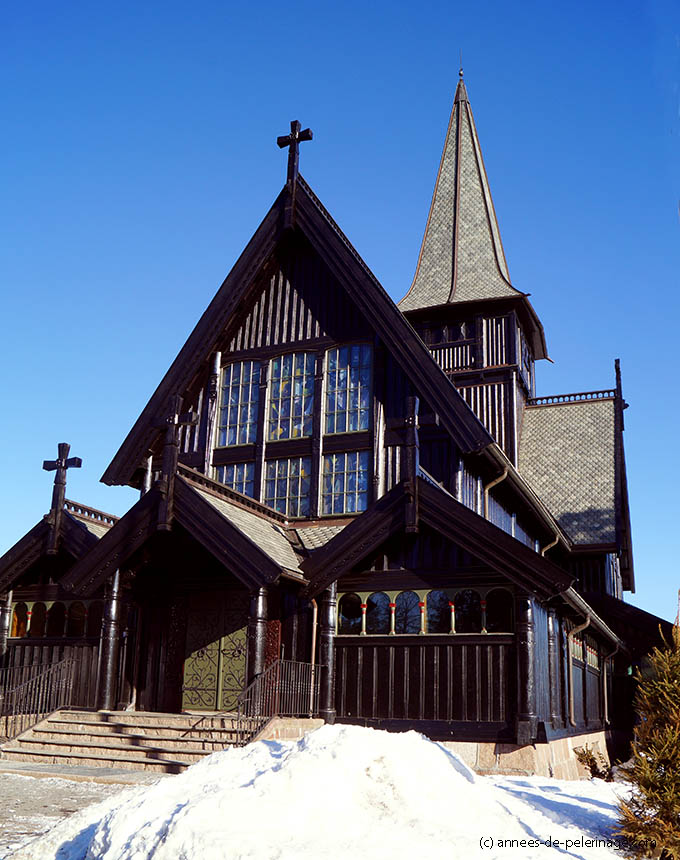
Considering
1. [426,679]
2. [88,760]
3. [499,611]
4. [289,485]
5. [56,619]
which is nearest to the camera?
[88,760]

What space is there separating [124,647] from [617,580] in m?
19.9

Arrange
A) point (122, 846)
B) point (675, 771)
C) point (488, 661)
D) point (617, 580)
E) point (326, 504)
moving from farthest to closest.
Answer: point (617, 580) → point (326, 504) → point (488, 661) → point (675, 771) → point (122, 846)

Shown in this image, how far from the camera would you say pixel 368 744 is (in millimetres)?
7656

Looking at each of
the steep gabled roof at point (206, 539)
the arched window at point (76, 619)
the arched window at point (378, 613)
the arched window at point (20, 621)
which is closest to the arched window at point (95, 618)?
the arched window at point (76, 619)

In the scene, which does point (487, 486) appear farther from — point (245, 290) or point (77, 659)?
point (77, 659)

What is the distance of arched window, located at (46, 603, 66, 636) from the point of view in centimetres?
1962

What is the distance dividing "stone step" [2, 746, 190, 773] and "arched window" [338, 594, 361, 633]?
4.67 meters

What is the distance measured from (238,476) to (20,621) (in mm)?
5876

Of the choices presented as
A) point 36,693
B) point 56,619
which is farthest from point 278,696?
point 56,619

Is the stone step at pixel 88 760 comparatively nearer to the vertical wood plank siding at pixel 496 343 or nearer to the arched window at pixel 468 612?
the arched window at pixel 468 612

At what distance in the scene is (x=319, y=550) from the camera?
17031 mm

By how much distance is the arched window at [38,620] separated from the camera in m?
19.8

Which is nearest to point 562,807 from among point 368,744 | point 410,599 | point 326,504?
point 368,744

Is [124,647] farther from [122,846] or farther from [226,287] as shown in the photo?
[122,846]
